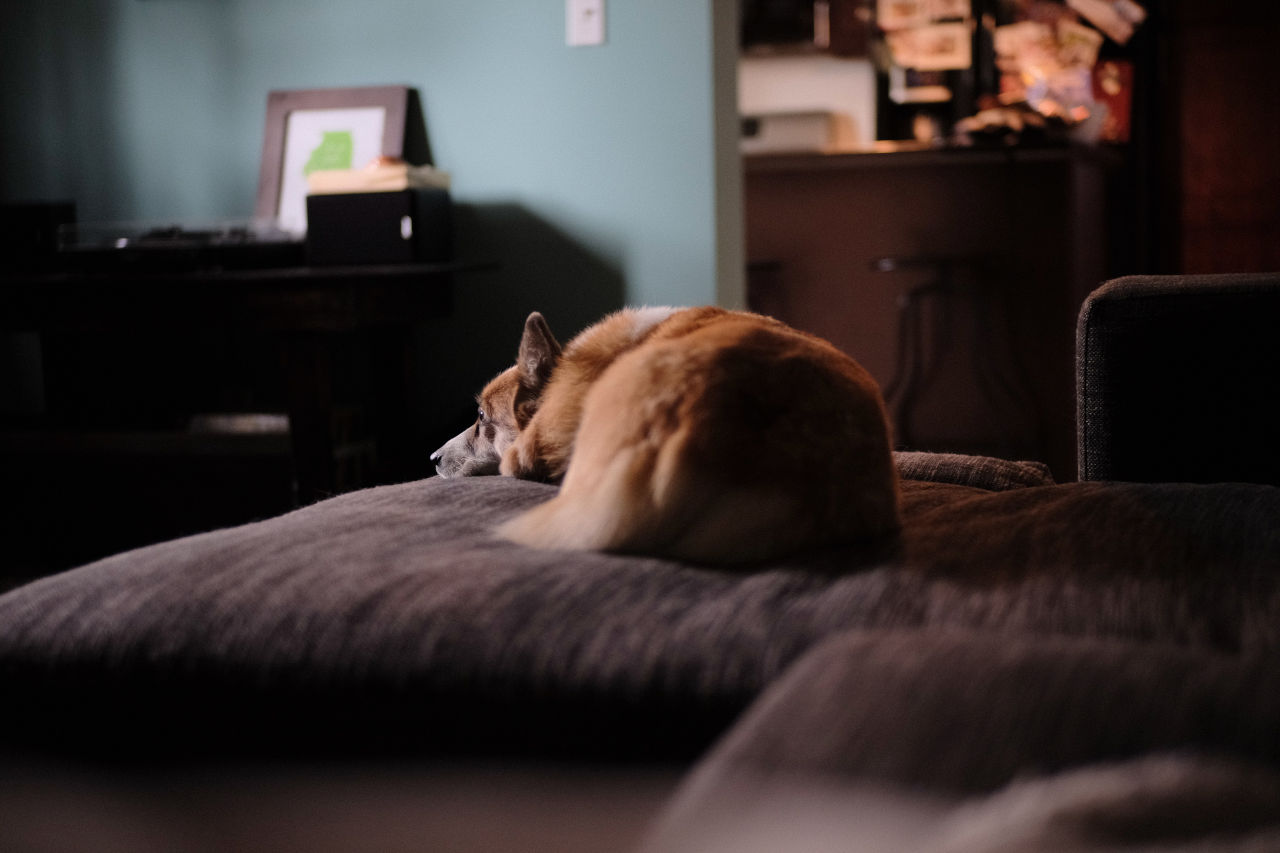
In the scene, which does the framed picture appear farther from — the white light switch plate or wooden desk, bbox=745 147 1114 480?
wooden desk, bbox=745 147 1114 480

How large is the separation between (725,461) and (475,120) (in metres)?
1.77

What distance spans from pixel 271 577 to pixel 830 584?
46cm

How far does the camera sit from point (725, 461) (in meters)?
0.98

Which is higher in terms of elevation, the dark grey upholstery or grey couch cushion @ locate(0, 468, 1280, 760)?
the dark grey upholstery

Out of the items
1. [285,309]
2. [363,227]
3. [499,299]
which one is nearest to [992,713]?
[285,309]

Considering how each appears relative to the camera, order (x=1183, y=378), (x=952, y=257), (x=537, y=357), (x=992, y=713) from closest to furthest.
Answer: (x=992, y=713) → (x=1183, y=378) → (x=537, y=357) → (x=952, y=257)

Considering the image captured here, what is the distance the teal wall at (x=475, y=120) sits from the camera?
2.45 metres

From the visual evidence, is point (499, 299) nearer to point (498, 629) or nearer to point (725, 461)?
point (725, 461)

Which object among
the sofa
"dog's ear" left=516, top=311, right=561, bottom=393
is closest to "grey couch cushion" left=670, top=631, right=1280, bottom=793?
the sofa

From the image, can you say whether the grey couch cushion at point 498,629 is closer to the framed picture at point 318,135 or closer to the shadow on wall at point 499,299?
the shadow on wall at point 499,299

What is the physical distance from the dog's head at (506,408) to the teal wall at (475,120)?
903mm

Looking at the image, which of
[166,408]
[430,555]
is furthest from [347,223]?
[430,555]

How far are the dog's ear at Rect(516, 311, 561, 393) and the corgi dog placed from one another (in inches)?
13.3

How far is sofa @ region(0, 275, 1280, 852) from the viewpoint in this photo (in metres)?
0.60
